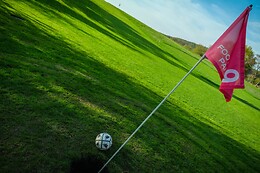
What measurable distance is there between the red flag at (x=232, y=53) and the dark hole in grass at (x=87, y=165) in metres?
3.84

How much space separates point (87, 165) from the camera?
5.35 m

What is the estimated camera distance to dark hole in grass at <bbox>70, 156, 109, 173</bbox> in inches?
202

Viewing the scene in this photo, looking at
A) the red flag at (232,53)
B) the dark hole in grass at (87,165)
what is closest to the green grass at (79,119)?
the dark hole in grass at (87,165)

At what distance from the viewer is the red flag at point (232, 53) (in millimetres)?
5242

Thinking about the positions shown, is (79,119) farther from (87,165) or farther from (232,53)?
(232,53)

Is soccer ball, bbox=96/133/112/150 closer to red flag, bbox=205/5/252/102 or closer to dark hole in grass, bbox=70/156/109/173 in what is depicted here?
dark hole in grass, bbox=70/156/109/173

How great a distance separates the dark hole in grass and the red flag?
151 inches

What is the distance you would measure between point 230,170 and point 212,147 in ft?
4.88

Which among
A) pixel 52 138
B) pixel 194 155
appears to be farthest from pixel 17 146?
pixel 194 155

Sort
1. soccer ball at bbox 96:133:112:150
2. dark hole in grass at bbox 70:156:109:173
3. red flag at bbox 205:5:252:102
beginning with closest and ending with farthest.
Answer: dark hole in grass at bbox 70:156:109:173
red flag at bbox 205:5:252:102
soccer ball at bbox 96:133:112:150

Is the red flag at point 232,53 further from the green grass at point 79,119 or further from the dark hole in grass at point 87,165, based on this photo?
the dark hole in grass at point 87,165

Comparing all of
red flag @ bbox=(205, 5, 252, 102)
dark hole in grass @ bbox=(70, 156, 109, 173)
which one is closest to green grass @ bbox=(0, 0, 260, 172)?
dark hole in grass @ bbox=(70, 156, 109, 173)

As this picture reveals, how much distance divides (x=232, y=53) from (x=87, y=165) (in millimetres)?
4563

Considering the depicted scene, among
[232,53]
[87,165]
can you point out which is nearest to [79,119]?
[87,165]
